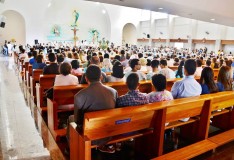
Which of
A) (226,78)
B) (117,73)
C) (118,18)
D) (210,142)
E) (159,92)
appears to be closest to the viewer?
(159,92)

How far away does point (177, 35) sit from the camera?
22.3 meters

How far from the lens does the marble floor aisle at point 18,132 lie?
2.88 m

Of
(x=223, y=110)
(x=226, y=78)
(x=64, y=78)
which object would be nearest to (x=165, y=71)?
(x=226, y=78)

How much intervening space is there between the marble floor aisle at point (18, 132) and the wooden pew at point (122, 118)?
0.88 metres

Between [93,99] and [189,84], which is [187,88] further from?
[93,99]

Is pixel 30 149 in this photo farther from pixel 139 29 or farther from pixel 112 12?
pixel 139 29

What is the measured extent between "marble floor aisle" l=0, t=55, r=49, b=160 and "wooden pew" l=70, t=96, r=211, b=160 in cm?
88

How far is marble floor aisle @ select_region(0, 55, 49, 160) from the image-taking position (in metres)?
2.88

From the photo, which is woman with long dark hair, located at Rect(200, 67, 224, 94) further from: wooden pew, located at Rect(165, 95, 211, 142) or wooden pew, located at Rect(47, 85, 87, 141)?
wooden pew, located at Rect(47, 85, 87, 141)

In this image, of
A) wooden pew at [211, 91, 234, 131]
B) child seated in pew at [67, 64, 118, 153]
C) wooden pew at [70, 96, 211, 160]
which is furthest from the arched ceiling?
child seated in pew at [67, 64, 118, 153]

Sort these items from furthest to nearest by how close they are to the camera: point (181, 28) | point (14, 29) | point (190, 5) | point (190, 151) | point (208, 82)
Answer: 1. point (181, 28)
2. point (14, 29)
3. point (190, 5)
4. point (208, 82)
5. point (190, 151)

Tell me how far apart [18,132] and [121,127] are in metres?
2.06

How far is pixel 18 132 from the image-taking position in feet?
11.3

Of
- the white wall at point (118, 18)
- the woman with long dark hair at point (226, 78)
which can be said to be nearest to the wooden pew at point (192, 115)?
the woman with long dark hair at point (226, 78)
